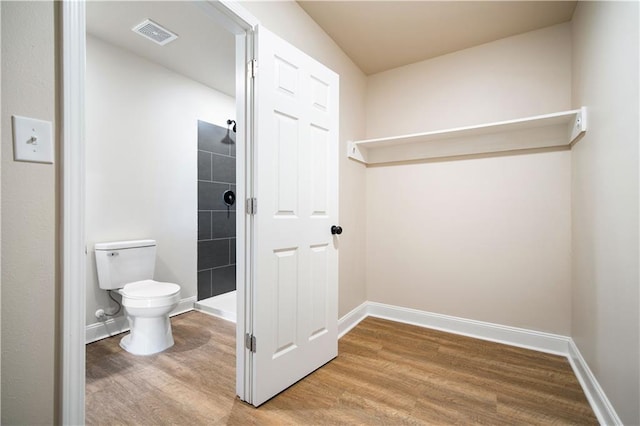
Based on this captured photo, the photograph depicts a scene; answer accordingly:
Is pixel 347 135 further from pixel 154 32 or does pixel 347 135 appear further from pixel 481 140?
pixel 154 32

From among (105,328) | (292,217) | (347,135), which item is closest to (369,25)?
(347,135)

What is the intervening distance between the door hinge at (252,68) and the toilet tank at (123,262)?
6.11 feet

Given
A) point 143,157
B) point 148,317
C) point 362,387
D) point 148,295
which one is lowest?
point 362,387

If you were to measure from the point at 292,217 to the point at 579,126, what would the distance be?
192 centimetres

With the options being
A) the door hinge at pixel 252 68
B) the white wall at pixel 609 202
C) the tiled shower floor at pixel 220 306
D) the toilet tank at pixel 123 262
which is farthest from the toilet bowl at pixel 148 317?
the white wall at pixel 609 202

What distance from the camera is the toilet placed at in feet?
6.89

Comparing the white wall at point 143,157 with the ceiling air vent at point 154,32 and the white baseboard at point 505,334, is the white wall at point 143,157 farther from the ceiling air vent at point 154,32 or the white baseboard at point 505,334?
the white baseboard at point 505,334

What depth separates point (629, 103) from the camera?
4.00 ft

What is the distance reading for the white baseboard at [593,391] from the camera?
1344mm

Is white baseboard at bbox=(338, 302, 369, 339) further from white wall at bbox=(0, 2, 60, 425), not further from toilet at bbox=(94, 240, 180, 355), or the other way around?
white wall at bbox=(0, 2, 60, 425)

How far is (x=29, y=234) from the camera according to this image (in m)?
0.80

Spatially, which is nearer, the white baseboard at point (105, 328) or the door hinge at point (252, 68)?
the door hinge at point (252, 68)

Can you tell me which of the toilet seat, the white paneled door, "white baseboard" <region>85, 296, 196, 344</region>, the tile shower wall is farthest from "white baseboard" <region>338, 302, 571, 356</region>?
"white baseboard" <region>85, 296, 196, 344</region>

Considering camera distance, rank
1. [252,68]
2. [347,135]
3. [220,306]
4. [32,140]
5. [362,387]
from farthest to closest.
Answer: [220,306], [347,135], [362,387], [252,68], [32,140]
